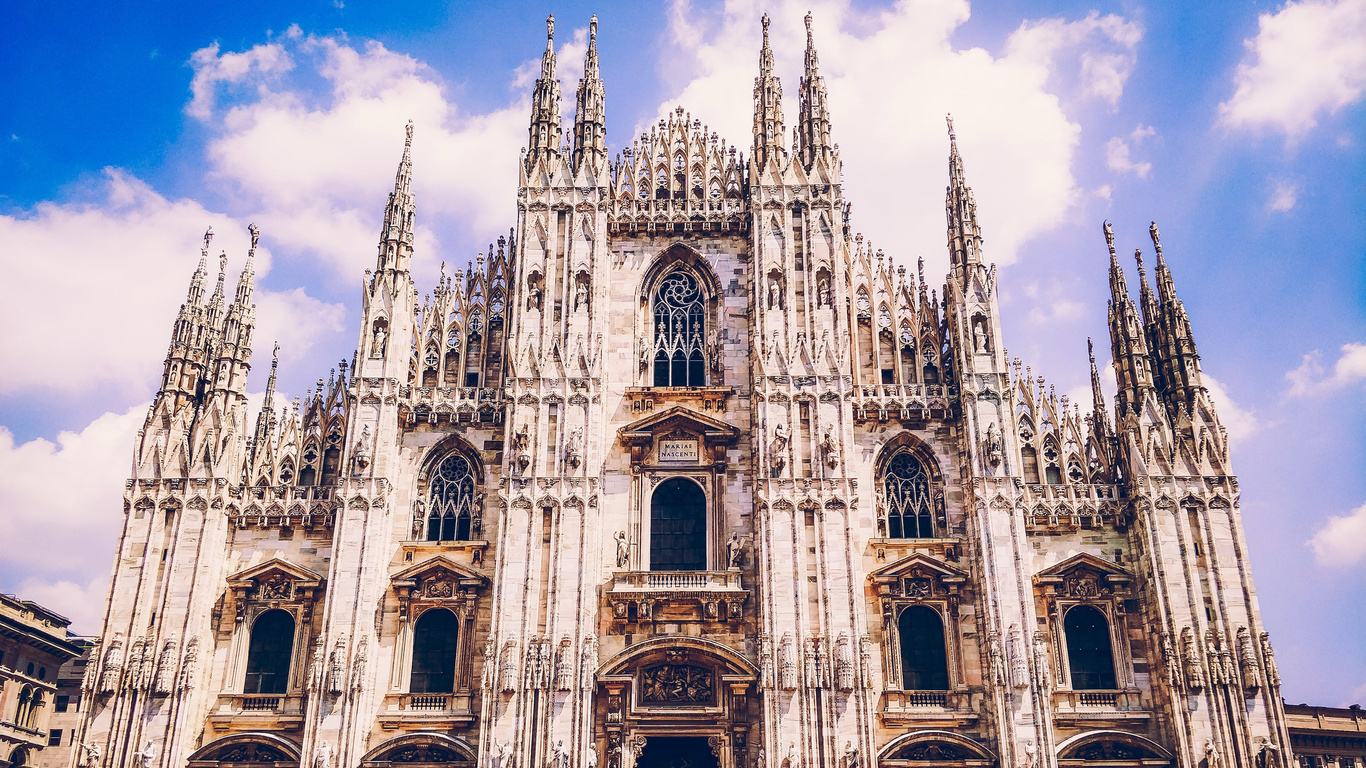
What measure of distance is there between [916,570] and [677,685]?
24.3 feet

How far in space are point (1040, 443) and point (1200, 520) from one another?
4719 mm

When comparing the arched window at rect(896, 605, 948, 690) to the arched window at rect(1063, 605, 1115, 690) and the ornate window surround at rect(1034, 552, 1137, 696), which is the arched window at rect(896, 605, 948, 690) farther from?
the arched window at rect(1063, 605, 1115, 690)

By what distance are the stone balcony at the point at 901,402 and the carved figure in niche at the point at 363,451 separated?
14.3 m

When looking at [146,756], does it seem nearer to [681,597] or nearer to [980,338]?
[681,597]

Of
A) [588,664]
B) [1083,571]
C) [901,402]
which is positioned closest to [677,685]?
[588,664]

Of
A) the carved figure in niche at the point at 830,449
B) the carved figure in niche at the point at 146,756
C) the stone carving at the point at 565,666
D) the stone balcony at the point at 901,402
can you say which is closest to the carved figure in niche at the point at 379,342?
the stone carving at the point at 565,666

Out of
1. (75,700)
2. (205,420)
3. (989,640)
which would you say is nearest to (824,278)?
(989,640)

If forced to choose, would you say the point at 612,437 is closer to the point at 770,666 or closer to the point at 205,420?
the point at 770,666

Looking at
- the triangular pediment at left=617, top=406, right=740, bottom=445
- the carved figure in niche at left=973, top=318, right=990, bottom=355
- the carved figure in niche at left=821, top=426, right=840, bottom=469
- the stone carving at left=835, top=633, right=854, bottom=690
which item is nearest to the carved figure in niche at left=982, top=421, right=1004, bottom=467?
the carved figure in niche at left=973, top=318, right=990, bottom=355

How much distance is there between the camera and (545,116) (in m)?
35.3

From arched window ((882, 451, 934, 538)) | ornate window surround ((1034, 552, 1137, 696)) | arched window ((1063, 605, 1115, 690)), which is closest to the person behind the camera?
arched window ((1063, 605, 1115, 690))

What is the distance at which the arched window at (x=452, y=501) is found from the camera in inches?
1222

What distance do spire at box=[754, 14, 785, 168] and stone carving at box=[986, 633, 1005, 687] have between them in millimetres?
16316

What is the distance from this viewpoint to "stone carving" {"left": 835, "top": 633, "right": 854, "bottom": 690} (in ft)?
90.7
